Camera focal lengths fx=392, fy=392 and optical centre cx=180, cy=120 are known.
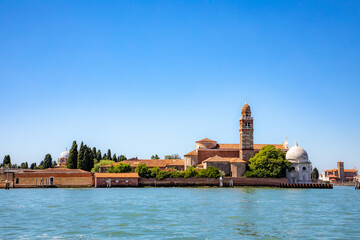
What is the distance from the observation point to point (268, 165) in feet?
176

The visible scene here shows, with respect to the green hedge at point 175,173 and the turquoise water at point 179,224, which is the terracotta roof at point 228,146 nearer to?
the green hedge at point 175,173

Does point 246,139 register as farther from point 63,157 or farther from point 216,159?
point 63,157

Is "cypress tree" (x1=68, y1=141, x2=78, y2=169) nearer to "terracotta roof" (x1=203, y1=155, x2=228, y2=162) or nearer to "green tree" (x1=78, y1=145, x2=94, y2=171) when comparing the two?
"green tree" (x1=78, y1=145, x2=94, y2=171)

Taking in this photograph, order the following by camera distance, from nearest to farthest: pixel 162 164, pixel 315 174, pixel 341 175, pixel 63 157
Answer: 1. pixel 162 164
2. pixel 63 157
3. pixel 315 174
4. pixel 341 175

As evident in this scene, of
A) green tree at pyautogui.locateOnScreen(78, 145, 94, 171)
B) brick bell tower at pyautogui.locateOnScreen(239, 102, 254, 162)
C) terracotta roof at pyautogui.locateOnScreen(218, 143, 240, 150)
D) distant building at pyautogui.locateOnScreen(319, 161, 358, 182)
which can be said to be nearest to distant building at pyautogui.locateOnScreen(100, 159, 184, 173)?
green tree at pyautogui.locateOnScreen(78, 145, 94, 171)

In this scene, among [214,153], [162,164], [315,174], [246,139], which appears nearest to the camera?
[246,139]

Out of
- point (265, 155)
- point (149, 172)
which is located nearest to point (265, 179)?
point (265, 155)

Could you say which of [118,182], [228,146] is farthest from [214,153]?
[118,182]

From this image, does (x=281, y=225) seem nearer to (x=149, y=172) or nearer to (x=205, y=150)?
(x=149, y=172)

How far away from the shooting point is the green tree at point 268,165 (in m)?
53.4

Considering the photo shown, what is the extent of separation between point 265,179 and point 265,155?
11.5 ft

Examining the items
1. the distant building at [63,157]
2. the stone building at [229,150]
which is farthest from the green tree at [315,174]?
the distant building at [63,157]

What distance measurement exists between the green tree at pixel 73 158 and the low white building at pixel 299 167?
1222 inches

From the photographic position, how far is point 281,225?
50.1 feet
